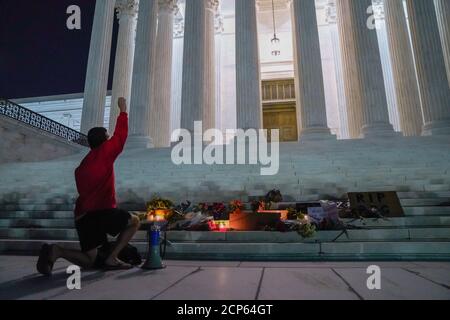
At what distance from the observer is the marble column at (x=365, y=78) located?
657 inches

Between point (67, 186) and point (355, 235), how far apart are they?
35.7 ft

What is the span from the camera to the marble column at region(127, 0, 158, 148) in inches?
763

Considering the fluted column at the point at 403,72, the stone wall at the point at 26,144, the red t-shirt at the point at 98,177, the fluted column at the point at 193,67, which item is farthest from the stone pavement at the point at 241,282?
the fluted column at the point at 403,72

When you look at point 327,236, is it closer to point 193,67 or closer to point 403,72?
point 193,67

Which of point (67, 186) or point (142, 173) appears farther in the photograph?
point (142, 173)

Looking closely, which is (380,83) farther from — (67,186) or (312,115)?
(67,186)

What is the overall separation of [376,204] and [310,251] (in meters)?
2.58

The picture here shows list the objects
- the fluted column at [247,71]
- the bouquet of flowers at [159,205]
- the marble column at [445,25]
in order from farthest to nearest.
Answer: the marble column at [445,25] < the fluted column at [247,71] < the bouquet of flowers at [159,205]

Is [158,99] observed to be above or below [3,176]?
above

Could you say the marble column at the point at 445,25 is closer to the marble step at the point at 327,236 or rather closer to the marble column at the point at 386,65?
the marble column at the point at 386,65

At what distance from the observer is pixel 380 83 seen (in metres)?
16.9

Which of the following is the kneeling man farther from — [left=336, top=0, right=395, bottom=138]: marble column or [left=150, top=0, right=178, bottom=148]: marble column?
[left=150, top=0, right=178, bottom=148]: marble column

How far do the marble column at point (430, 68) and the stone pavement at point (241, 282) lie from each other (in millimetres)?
14796
